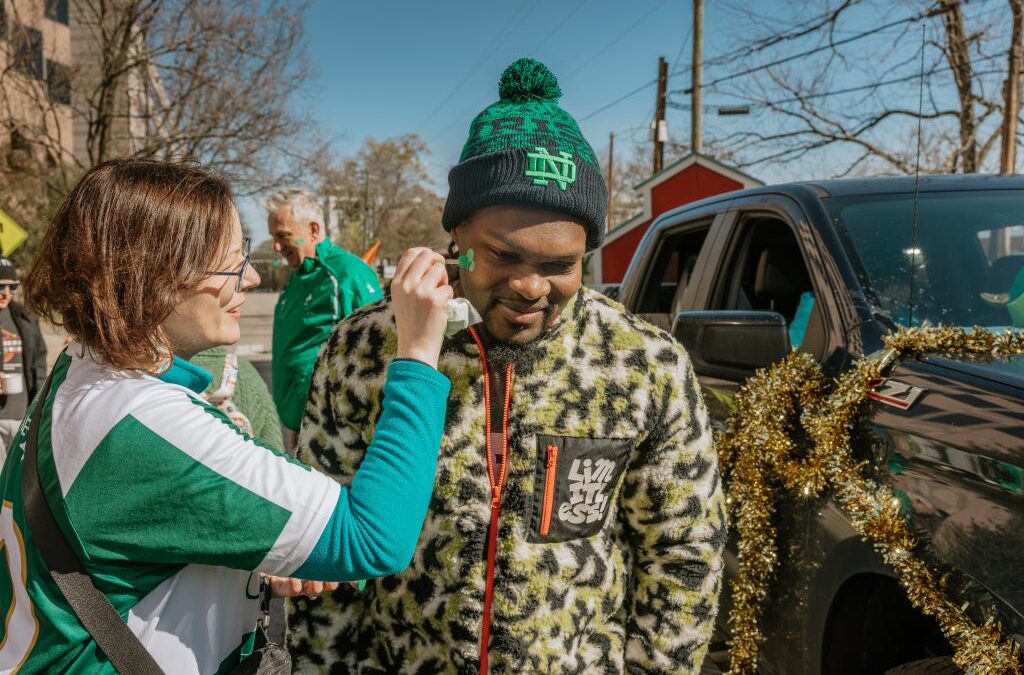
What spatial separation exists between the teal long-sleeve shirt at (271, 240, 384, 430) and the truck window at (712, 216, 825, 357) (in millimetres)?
1944

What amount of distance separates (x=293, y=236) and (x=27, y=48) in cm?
1396

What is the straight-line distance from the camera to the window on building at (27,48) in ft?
46.5

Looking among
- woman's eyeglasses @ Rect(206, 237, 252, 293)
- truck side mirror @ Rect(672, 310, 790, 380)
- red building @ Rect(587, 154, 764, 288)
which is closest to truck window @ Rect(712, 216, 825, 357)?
truck side mirror @ Rect(672, 310, 790, 380)

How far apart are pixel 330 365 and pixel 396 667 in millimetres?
628

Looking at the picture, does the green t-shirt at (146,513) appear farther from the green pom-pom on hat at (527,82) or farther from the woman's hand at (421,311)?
the green pom-pom on hat at (527,82)

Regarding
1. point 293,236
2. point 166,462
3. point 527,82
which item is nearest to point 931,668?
point 527,82

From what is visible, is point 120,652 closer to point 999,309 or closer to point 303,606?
point 303,606

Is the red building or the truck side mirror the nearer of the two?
the truck side mirror

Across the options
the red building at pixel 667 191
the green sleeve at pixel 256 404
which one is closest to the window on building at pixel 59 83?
the red building at pixel 667 191

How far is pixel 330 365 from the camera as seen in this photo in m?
1.61

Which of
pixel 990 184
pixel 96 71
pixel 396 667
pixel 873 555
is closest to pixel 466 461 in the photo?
pixel 396 667

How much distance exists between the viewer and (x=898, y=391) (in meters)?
1.92

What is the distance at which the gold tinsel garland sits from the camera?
1643 millimetres

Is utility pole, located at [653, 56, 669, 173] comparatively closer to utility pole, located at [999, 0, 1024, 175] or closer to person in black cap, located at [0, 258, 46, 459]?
utility pole, located at [999, 0, 1024, 175]
